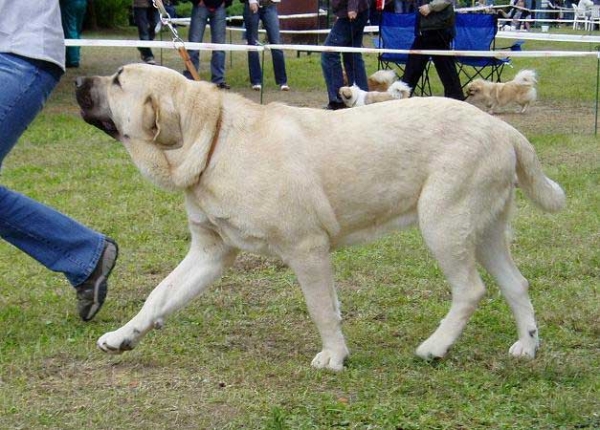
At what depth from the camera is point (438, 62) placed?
13688 millimetres

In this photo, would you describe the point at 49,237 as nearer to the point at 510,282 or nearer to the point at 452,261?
the point at 452,261

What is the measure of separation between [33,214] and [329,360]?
1.69 metres

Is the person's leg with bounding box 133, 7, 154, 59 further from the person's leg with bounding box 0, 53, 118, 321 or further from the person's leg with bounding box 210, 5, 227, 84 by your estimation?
the person's leg with bounding box 0, 53, 118, 321

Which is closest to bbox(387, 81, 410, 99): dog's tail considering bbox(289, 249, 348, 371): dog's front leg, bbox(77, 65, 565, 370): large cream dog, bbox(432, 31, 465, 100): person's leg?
bbox(432, 31, 465, 100): person's leg

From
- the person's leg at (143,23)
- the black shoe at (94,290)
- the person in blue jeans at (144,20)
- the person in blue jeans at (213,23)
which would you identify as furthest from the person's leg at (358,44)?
the black shoe at (94,290)

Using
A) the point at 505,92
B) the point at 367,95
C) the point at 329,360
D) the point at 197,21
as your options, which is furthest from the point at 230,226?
the point at 197,21

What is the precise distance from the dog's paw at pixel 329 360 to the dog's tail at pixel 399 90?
29.7 feet

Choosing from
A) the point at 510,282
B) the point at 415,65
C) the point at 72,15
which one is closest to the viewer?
the point at 510,282

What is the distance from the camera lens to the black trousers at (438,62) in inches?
535

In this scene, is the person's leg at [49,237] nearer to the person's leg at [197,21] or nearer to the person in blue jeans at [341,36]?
the person in blue jeans at [341,36]

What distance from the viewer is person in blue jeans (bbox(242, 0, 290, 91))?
50.9 ft

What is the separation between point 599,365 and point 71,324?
2550mm

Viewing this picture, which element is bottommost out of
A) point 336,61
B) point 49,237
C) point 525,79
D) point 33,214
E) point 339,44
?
point 525,79

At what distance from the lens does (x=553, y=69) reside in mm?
20297
